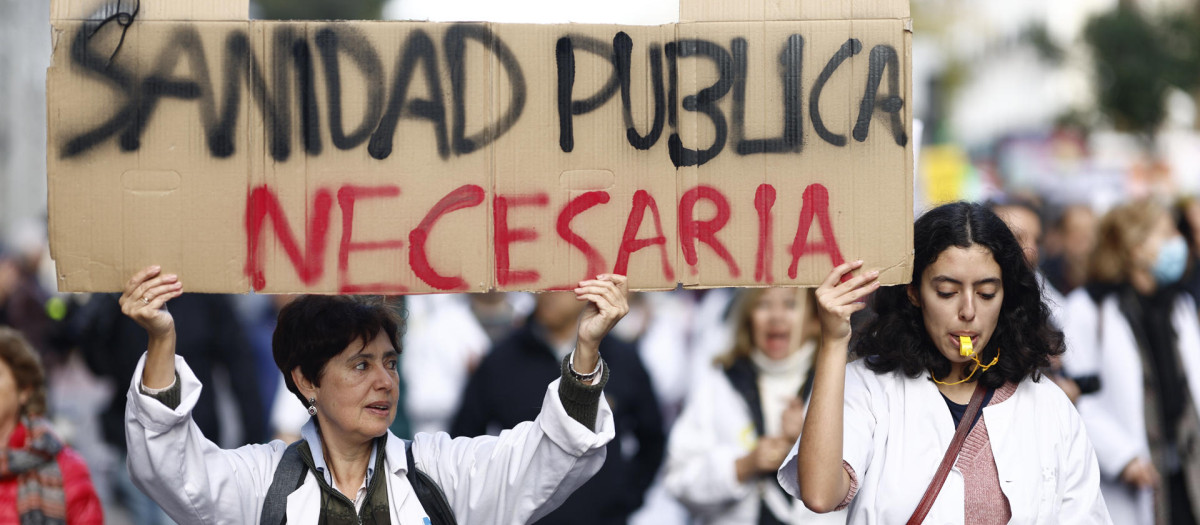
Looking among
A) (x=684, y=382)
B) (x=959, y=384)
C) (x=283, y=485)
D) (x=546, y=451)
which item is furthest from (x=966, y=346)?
(x=684, y=382)

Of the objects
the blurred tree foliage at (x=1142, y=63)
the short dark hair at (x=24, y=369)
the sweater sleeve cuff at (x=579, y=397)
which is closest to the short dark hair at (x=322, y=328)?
the sweater sleeve cuff at (x=579, y=397)

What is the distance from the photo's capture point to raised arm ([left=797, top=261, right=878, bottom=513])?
319cm

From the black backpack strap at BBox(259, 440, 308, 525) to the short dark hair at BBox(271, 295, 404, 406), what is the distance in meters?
0.23

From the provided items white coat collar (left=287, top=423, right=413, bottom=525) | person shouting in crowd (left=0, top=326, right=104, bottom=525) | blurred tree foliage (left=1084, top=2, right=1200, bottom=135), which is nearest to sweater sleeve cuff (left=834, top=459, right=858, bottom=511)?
white coat collar (left=287, top=423, right=413, bottom=525)

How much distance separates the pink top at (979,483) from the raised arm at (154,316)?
1676 millimetres

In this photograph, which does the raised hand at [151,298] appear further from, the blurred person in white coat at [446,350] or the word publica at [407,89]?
the blurred person in white coat at [446,350]

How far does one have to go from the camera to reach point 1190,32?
107ft

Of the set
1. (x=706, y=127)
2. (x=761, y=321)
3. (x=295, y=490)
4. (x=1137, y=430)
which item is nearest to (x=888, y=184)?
(x=706, y=127)

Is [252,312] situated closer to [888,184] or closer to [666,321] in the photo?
[666,321]

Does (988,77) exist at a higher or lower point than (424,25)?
higher

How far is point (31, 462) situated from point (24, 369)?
1.44 ft

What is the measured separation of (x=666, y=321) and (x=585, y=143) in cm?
512

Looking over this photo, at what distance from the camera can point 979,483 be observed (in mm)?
3270

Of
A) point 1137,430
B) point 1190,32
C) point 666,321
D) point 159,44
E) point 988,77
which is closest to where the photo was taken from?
point 159,44
